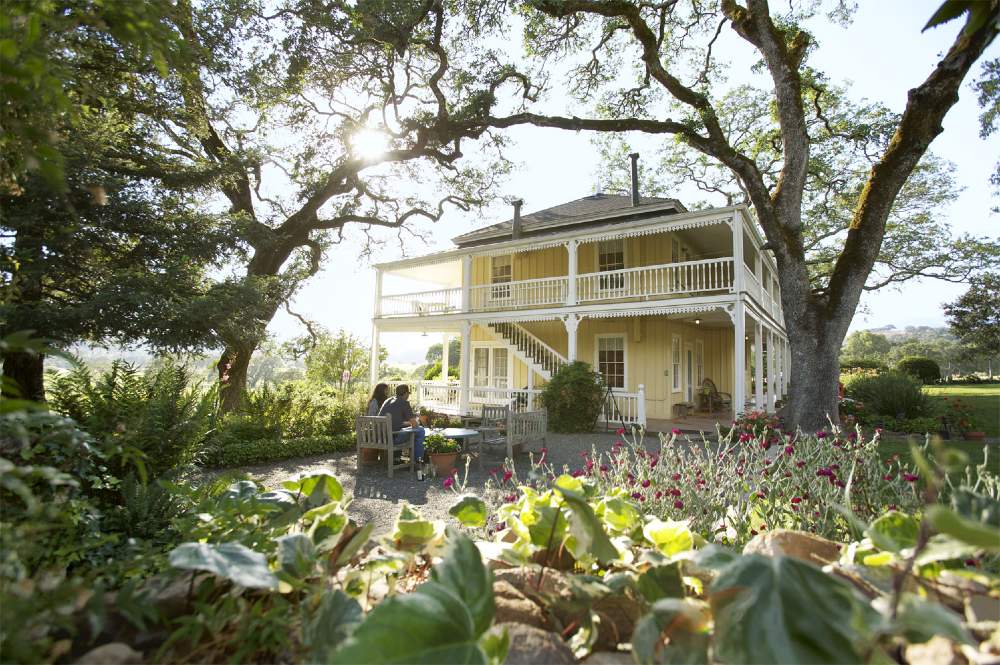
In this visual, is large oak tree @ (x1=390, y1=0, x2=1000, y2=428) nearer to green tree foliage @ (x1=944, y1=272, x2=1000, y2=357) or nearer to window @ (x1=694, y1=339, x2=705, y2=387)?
window @ (x1=694, y1=339, x2=705, y2=387)

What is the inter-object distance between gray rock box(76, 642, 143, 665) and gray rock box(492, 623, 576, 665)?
79 centimetres

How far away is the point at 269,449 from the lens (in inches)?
352

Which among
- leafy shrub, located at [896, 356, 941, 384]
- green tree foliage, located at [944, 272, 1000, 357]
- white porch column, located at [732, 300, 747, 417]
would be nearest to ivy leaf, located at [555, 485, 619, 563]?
white porch column, located at [732, 300, 747, 417]

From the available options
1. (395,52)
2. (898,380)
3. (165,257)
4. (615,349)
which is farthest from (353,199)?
(898,380)

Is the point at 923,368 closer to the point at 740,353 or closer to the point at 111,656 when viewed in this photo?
the point at 740,353

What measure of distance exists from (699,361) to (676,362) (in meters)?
3.07

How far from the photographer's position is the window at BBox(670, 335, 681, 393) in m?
16.1

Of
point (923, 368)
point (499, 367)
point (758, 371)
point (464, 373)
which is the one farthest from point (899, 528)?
point (923, 368)

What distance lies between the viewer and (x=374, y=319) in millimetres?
18344

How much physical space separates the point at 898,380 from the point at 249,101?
19442 millimetres

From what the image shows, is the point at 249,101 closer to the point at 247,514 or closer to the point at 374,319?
the point at 374,319

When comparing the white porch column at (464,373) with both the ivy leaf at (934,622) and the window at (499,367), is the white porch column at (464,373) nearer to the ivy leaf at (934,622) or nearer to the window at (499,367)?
the window at (499,367)

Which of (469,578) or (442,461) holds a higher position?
(469,578)

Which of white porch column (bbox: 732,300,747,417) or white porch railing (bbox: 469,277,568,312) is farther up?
white porch railing (bbox: 469,277,568,312)
